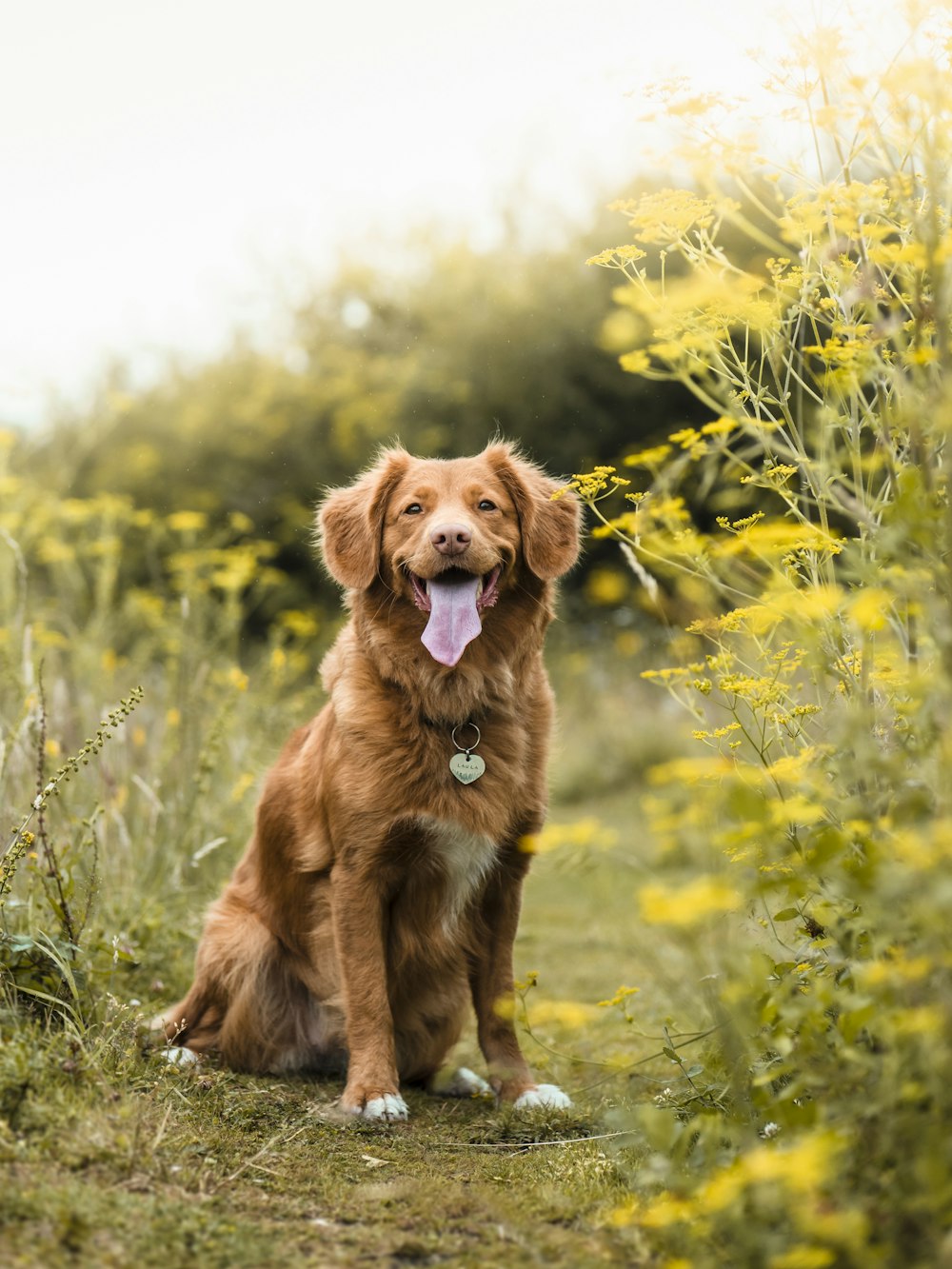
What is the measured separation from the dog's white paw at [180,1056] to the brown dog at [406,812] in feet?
0.18

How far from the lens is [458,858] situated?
3.12m

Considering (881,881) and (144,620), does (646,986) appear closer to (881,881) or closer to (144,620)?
(881,881)

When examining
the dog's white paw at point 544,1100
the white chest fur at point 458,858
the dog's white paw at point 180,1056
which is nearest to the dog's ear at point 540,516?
the white chest fur at point 458,858

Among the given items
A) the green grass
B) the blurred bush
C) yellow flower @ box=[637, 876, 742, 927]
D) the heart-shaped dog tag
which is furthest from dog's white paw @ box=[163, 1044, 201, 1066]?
the blurred bush

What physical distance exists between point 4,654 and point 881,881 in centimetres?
337

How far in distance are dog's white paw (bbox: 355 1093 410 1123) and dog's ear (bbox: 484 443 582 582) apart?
1378mm

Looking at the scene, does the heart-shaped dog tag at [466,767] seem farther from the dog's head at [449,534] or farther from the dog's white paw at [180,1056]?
the dog's white paw at [180,1056]

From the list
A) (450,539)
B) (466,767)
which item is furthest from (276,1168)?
(450,539)

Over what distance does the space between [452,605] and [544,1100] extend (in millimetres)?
1285

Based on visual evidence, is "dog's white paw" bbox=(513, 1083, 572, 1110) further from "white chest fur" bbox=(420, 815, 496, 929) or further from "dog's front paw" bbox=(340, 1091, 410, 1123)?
"white chest fur" bbox=(420, 815, 496, 929)

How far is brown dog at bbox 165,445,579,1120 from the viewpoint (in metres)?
3.09

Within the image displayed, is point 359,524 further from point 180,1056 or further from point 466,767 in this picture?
point 180,1056

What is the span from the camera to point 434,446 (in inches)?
400

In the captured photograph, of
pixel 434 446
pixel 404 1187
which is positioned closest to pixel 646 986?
pixel 404 1187
